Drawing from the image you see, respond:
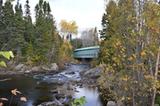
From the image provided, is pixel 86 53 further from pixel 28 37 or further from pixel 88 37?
pixel 88 37

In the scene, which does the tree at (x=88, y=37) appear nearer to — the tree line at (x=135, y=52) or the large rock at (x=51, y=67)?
the large rock at (x=51, y=67)

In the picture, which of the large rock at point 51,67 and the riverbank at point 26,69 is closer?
the riverbank at point 26,69

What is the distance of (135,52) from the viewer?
8891mm

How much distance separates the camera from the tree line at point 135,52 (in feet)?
28.5

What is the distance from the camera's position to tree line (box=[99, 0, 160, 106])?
8.67 metres

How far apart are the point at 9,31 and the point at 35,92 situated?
20627mm

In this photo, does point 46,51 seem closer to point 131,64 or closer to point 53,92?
point 53,92

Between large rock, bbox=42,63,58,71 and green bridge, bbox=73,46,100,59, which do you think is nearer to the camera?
large rock, bbox=42,63,58,71

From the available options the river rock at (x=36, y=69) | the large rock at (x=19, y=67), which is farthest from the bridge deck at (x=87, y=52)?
the large rock at (x=19, y=67)

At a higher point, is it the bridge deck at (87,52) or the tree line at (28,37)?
the tree line at (28,37)

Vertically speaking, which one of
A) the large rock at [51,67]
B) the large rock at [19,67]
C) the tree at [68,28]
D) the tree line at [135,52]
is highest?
the tree at [68,28]

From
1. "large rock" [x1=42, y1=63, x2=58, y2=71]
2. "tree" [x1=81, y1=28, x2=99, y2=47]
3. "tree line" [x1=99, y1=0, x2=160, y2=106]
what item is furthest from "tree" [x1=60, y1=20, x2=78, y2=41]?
"tree line" [x1=99, y1=0, x2=160, y2=106]

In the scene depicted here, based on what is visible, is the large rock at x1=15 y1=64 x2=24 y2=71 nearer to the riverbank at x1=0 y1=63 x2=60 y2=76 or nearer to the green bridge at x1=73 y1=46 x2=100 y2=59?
the riverbank at x1=0 y1=63 x2=60 y2=76

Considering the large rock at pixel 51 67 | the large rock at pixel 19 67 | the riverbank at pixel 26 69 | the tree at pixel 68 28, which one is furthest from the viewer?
the tree at pixel 68 28
